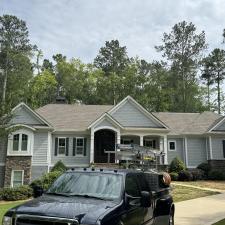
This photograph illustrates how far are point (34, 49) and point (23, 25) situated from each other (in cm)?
343

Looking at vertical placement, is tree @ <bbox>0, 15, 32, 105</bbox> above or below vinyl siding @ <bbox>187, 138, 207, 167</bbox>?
above

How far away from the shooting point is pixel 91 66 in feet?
192

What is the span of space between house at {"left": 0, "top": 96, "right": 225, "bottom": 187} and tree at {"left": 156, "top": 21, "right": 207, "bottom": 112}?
55.1 ft

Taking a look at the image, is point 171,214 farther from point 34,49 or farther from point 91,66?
point 91,66

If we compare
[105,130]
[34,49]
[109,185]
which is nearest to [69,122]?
[105,130]

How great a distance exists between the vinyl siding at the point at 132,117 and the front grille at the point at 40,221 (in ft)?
85.6

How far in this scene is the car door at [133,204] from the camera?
675 cm

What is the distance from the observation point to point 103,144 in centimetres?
3250

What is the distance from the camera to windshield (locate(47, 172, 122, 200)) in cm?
684

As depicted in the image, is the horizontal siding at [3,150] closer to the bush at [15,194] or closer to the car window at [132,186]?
the bush at [15,194]

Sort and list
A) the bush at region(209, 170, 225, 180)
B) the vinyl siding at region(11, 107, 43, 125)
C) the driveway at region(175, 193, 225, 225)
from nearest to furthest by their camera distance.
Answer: the driveway at region(175, 193, 225, 225)
the vinyl siding at region(11, 107, 43, 125)
the bush at region(209, 170, 225, 180)

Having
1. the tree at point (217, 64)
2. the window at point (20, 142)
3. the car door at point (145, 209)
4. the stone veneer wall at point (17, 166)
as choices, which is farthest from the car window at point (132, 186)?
the tree at point (217, 64)

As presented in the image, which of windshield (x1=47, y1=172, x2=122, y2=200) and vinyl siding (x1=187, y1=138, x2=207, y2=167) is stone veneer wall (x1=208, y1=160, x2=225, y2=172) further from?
windshield (x1=47, y1=172, x2=122, y2=200)

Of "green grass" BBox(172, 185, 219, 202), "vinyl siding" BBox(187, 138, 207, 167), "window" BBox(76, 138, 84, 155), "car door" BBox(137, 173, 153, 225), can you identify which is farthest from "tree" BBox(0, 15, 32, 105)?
"car door" BBox(137, 173, 153, 225)
